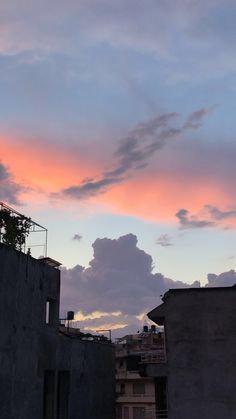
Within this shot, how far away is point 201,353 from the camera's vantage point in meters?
26.5

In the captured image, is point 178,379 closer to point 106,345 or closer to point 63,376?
point 63,376

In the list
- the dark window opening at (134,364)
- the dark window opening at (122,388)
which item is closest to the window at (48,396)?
the dark window opening at (134,364)

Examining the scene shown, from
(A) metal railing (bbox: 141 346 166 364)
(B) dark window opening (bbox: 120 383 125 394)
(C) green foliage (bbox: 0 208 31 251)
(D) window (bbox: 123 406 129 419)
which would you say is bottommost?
(D) window (bbox: 123 406 129 419)

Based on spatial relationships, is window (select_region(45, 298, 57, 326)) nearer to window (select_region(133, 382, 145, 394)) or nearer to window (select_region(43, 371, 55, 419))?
window (select_region(43, 371, 55, 419))

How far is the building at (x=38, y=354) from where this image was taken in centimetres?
2519

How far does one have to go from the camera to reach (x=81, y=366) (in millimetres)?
34844

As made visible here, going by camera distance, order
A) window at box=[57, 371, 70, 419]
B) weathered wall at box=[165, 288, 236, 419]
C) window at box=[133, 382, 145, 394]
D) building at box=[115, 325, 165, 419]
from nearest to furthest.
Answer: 1. weathered wall at box=[165, 288, 236, 419]
2. window at box=[57, 371, 70, 419]
3. building at box=[115, 325, 165, 419]
4. window at box=[133, 382, 145, 394]

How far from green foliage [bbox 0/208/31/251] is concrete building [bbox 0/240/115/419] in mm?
639

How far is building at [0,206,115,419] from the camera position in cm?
2519

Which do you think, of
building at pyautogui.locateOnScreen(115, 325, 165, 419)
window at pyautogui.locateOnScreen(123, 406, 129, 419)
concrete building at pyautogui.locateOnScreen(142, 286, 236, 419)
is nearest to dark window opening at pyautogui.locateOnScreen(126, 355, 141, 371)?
concrete building at pyautogui.locateOnScreen(142, 286, 236, 419)

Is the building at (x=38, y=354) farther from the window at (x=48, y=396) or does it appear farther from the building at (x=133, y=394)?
the building at (x=133, y=394)

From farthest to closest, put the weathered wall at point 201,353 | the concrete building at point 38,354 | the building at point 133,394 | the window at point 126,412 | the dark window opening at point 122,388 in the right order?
1. the dark window opening at point 122,388
2. the window at point 126,412
3. the building at point 133,394
4. the weathered wall at point 201,353
5. the concrete building at point 38,354

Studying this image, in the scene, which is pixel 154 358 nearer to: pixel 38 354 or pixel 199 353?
pixel 199 353

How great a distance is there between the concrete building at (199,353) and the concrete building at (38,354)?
631 cm
